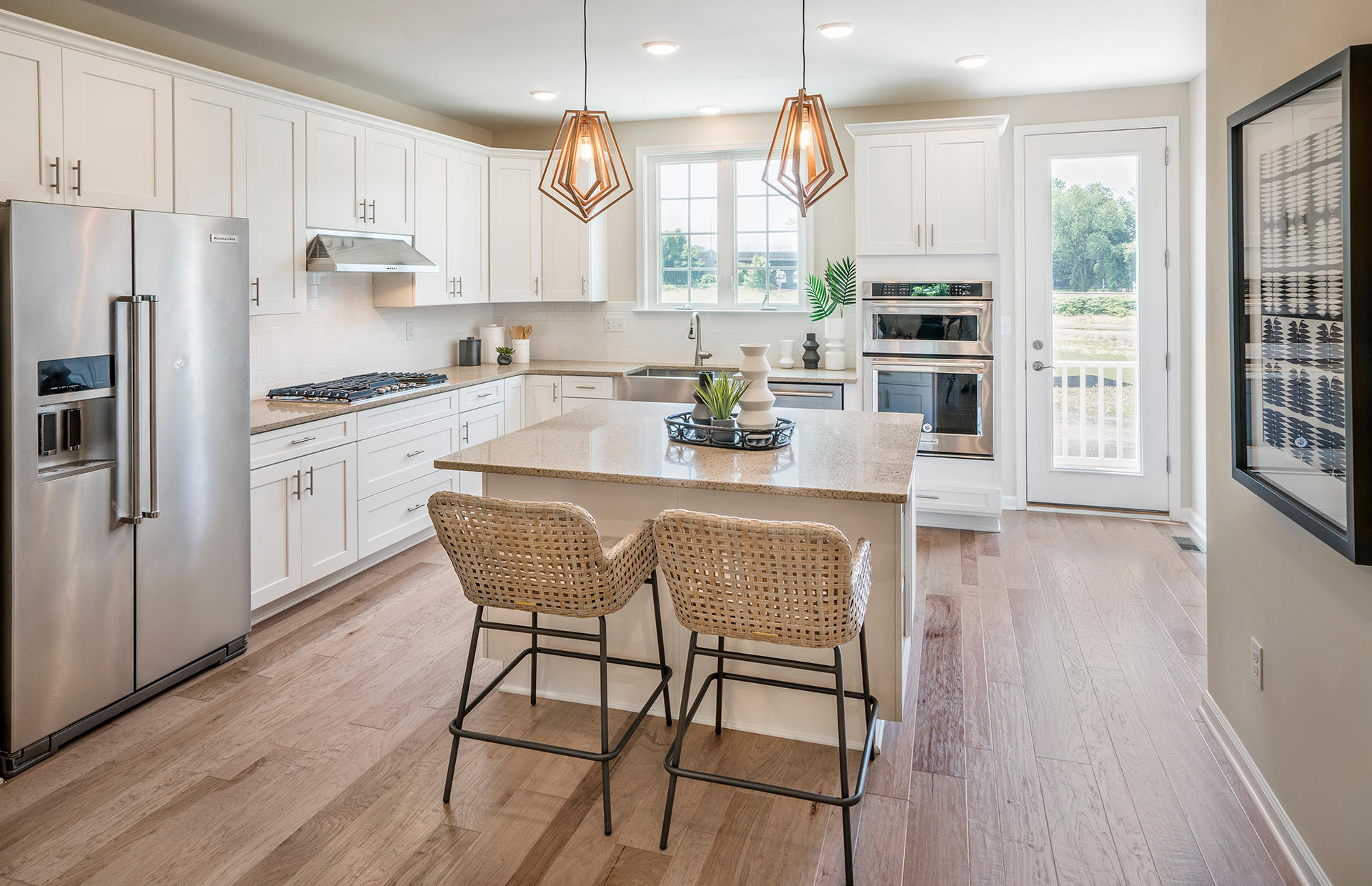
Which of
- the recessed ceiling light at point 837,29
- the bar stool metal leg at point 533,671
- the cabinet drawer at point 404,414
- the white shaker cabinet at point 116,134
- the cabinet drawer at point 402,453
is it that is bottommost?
the bar stool metal leg at point 533,671

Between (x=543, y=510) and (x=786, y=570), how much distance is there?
0.61 meters

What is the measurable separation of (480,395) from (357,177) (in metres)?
1.36

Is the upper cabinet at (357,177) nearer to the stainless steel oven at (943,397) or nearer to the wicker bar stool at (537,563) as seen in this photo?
the wicker bar stool at (537,563)

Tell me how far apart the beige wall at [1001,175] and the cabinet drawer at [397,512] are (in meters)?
2.00

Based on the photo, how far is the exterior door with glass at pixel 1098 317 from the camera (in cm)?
510

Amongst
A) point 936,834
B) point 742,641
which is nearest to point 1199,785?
point 936,834

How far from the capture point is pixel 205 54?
4008 millimetres

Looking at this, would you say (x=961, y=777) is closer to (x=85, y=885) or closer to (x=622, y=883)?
(x=622, y=883)

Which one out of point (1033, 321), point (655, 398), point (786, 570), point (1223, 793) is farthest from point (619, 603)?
point (1033, 321)

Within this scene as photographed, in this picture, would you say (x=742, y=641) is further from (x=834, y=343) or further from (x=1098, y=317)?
(x=1098, y=317)

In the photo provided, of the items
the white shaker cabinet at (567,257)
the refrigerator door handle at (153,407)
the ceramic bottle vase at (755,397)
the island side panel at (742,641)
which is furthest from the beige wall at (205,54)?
the island side panel at (742,641)

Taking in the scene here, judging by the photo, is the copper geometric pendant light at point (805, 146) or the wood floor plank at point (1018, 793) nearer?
the wood floor plank at point (1018, 793)

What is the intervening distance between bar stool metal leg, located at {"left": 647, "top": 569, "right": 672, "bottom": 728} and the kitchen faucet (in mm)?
3001

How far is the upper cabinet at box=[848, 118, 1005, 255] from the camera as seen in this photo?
4828 mm
